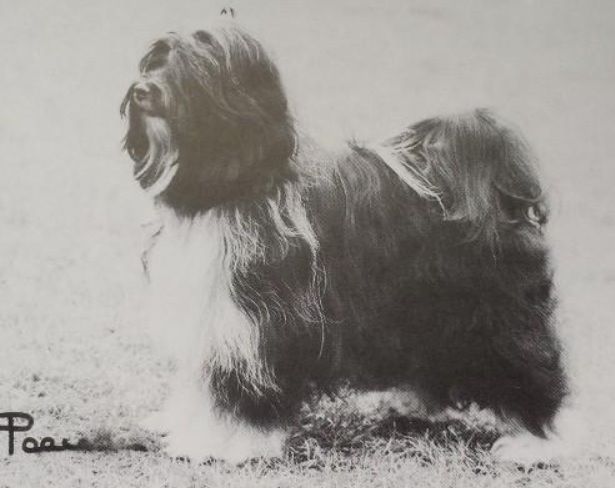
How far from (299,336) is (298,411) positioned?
25 cm

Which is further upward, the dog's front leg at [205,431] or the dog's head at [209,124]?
the dog's head at [209,124]

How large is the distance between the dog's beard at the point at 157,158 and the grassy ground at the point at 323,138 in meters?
0.08

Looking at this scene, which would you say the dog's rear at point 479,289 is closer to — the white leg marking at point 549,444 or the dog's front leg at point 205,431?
the white leg marking at point 549,444

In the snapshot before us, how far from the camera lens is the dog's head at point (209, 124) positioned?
2174mm

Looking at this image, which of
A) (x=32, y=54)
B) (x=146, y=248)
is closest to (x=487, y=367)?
(x=146, y=248)

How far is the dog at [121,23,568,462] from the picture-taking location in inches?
85.0

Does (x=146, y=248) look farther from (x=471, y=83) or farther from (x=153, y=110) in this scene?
(x=471, y=83)

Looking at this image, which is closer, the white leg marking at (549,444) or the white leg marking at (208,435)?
the white leg marking at (208,435)

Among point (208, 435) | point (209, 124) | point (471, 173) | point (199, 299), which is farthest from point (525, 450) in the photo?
point (209, 124)
